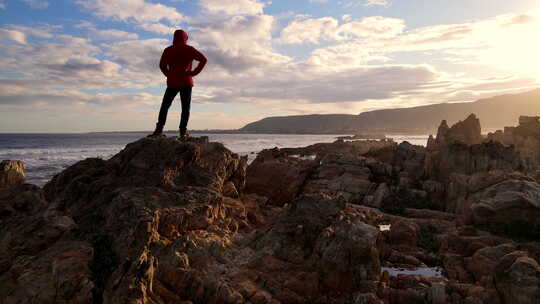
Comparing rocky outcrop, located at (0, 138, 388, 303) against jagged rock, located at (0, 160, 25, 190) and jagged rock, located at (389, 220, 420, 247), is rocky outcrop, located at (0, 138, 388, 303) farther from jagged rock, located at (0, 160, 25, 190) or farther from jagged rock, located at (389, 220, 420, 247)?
jagged rock, located at (0, 160, 25, 190)

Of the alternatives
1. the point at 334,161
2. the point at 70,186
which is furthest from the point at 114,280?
the point at 334,161

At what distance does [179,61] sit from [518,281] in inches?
387

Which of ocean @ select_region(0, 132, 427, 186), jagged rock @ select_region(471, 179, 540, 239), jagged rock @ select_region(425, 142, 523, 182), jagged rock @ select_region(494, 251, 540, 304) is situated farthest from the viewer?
ocean @ select_region(0, 132, 427, 186)

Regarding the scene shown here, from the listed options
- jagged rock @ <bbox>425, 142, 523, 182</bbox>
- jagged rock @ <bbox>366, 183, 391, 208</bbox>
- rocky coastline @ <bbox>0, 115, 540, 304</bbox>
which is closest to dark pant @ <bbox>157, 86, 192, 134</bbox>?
rocky coastline @ <bbox>0, 115, 540, 304</bbox>

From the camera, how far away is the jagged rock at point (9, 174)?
1969cm

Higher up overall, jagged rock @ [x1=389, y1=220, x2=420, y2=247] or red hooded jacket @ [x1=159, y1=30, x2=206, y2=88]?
red hooded jacket @ [x1=159, y1=30, x2=206, y2=88]

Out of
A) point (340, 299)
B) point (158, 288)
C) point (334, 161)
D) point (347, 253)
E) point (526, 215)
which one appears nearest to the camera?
point (158, 288)

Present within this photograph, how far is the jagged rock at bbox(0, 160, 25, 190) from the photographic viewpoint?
775 inches

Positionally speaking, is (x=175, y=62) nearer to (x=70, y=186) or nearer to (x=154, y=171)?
(x=154, y=171)

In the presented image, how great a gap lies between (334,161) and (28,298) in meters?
25.8

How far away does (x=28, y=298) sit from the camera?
669 cm

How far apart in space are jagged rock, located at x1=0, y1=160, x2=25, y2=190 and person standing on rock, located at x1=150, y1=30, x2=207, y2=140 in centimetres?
1410

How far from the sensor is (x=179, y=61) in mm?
10578

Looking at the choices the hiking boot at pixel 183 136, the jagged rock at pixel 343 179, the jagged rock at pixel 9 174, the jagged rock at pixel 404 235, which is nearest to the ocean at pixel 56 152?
the jagged rock at pixel 9 174
